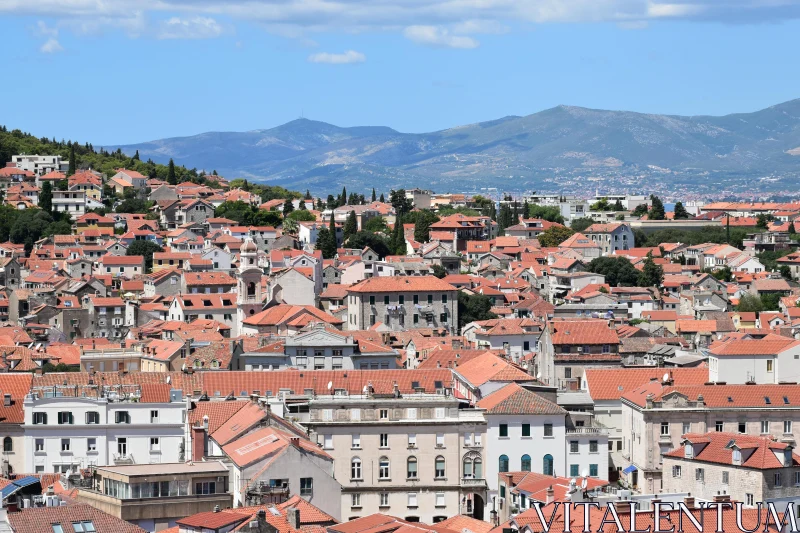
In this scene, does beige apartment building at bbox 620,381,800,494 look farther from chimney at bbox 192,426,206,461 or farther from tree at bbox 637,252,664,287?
tree at bbox 637,252,664,287

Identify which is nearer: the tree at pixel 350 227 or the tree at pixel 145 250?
the tree at pixel 145 250

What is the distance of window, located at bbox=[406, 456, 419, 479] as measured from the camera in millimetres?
57500

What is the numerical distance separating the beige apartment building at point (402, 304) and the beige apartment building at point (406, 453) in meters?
44.7

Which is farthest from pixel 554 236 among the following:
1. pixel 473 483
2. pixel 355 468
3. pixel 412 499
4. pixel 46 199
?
pixel 355 468

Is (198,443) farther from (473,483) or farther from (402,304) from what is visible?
(402,304)

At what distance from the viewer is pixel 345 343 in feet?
270

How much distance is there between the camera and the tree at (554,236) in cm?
16125

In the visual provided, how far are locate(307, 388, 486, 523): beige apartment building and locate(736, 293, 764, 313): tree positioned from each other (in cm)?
6645

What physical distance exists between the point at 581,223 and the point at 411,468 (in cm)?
12376

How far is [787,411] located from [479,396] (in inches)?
415

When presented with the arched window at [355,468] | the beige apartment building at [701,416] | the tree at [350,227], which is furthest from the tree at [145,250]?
the arched window at [355,468]

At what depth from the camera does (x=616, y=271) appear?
133125 mm

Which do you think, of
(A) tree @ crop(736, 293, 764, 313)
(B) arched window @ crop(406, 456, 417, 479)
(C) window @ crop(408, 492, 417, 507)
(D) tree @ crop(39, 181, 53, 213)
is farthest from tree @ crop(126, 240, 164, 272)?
(C) window @ crop(408, 492, 417, 507)

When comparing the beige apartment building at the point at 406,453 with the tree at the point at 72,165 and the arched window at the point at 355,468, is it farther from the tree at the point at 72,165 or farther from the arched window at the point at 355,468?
the tree at the point at 72,165
